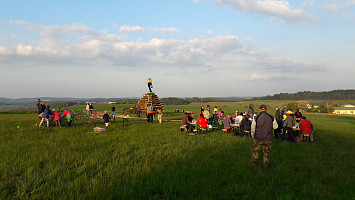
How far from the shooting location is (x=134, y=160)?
22.1 ft

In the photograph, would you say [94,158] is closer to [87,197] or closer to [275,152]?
[87,197]

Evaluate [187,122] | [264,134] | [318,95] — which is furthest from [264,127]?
[318,95]

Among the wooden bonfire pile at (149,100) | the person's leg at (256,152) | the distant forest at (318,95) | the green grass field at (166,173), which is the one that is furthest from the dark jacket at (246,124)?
the distant forest at (318,95)

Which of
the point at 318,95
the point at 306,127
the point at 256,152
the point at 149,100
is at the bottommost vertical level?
the point at 256,152

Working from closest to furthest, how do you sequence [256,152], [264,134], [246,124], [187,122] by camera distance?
[264,134], [256,152], [246,124], [187,122]

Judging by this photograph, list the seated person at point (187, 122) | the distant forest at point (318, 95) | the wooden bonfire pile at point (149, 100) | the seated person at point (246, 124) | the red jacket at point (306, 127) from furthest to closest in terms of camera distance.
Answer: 1. the distant forest at point (318, 95)
2. the wooden bonfire pile at point (149, 100)
3. the seated person at point (187, 122)
4. the seated person at point (246, 124)
5. the red jacket at point (306, 127)

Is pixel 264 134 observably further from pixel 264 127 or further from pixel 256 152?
pixel 256 152

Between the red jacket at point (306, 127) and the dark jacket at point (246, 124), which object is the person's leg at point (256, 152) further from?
the red jacket at point (306, 127)

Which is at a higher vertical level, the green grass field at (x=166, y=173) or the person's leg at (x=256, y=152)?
the person's leg at (x=256, y=152)

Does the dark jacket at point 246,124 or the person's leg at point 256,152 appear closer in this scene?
the person's leg at point 256,152

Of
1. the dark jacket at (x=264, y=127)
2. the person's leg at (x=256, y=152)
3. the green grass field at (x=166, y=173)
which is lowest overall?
the green grass field at (x=166, y=173)

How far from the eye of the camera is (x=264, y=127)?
632cm

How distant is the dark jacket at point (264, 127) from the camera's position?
629 cm

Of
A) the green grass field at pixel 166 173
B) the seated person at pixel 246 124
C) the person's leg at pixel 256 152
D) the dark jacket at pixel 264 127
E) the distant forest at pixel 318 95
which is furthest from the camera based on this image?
the distant forest at pixel 318 95
